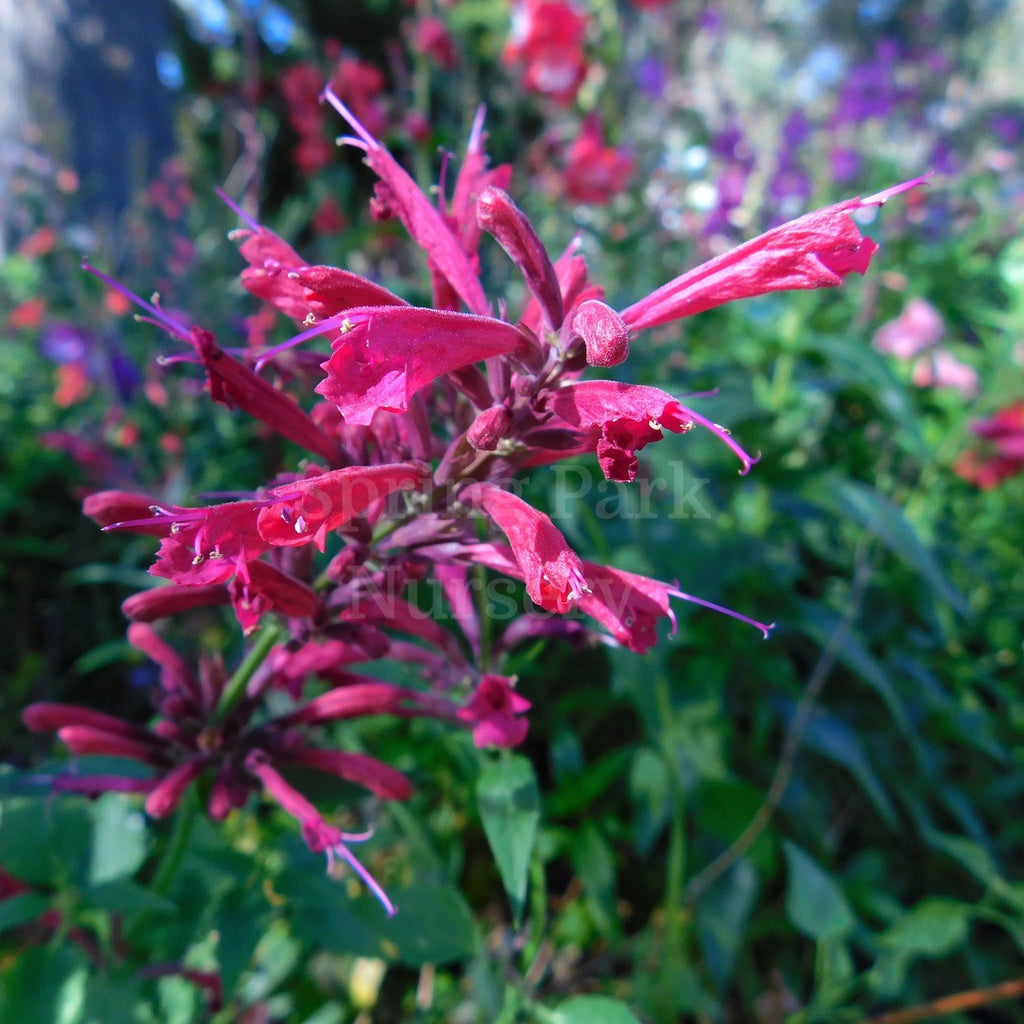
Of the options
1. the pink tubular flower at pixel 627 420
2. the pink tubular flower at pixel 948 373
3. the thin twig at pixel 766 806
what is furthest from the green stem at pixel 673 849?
the pink tubular flower at pixel 948 373

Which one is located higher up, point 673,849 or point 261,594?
point 261,594

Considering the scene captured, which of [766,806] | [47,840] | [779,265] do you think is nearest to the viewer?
[779,265]

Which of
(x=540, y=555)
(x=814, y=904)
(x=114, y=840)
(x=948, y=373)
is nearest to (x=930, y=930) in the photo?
(x=814, y=904)

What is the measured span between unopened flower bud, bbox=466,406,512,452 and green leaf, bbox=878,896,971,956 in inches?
51.9

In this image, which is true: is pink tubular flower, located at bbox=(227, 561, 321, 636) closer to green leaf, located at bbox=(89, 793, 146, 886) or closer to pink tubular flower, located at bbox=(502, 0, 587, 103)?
green leaf, located at bbox=(89, 793, 146, 886)

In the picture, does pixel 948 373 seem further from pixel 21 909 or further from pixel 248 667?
pixel 21 909

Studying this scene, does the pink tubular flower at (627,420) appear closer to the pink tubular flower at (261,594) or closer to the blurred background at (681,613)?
the pink tubular flower at (261,594)

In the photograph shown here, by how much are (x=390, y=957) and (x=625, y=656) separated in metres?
0.59

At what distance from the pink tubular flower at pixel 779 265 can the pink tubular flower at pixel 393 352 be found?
22 centimetres

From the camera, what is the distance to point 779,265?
80 cm

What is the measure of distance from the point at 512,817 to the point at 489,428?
1.67 ft

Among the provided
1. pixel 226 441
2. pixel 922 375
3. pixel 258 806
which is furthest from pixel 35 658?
pixel 922 375

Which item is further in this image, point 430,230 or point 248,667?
point 248,667

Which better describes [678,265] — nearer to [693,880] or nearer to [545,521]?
[693,880]
